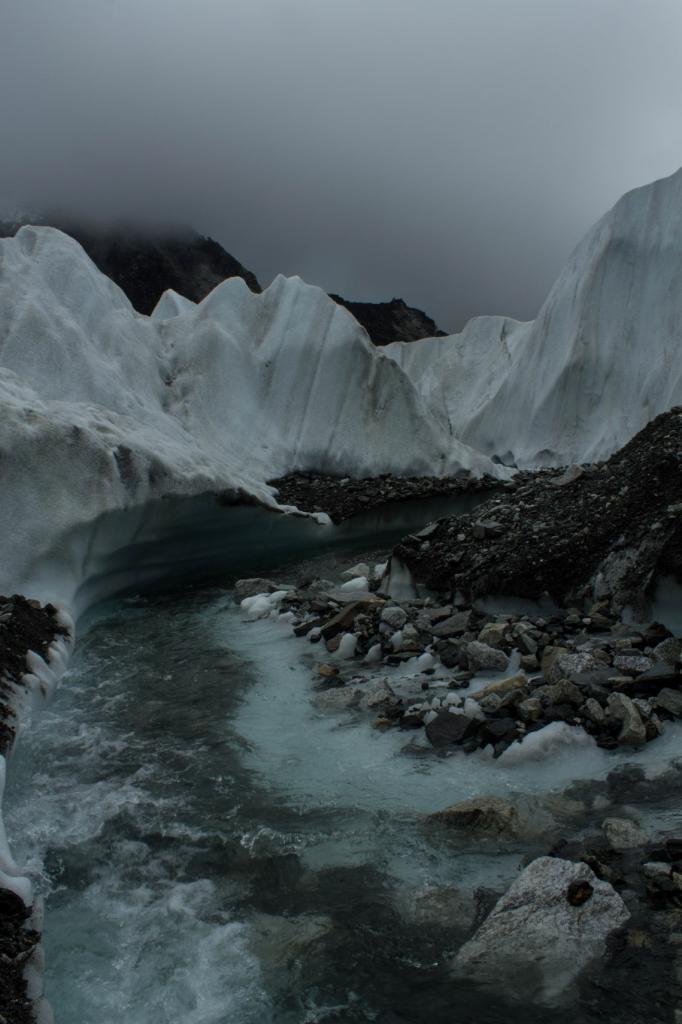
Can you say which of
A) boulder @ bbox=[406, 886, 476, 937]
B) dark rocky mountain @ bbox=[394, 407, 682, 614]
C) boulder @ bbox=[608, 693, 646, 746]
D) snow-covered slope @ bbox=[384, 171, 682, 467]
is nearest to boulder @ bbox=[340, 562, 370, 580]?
dark rocky mountain @ bbox=[394, 407, 682, 614]

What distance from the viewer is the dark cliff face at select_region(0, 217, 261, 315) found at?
2315 inches

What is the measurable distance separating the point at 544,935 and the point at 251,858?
5.19 ft

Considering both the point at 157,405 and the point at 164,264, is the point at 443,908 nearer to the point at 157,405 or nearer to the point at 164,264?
the point at 157,405

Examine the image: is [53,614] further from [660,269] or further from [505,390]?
[505,390]

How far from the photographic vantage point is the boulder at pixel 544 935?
2861 mm

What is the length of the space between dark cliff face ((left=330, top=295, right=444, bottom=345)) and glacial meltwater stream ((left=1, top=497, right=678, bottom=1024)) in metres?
61.0

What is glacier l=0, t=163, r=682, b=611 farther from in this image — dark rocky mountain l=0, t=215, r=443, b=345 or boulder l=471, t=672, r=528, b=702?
dark rocky mountain l=0, t=215, r=443, b=345

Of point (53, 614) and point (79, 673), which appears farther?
point (53, 614)

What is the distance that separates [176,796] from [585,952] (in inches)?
104

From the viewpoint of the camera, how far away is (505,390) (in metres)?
31.0

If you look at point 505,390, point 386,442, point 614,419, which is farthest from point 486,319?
point 386,442

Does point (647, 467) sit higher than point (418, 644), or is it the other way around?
point (647, 467)

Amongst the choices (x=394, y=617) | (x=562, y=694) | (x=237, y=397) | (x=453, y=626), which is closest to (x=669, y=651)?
(x=562, y=694)

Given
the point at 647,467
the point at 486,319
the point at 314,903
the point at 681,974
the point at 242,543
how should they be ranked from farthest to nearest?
the point at 486,319 → the point at 242,543 → the point at 647,467 → the point at 314,903 → the point at 681,974
